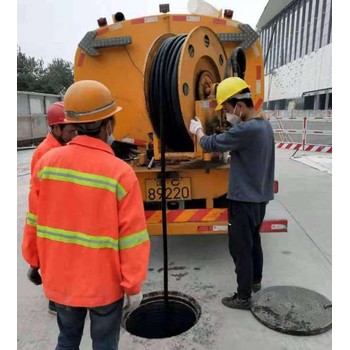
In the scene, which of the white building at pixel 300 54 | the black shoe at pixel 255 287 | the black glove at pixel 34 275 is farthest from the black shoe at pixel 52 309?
the white building at pixel 300 54

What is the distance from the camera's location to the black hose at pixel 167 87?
128 inches

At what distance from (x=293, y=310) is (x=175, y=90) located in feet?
7.02

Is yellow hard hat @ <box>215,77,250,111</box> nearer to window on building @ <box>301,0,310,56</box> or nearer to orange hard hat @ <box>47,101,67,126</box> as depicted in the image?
orange hard hat @ <box>47,101,67,126</box>

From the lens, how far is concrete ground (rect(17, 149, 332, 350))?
A: 8.70 ft

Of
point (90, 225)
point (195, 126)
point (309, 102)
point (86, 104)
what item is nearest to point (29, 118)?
point (195, 126)

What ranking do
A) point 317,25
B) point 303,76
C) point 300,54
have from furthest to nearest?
point 300,54
point 303,76
point 317,25

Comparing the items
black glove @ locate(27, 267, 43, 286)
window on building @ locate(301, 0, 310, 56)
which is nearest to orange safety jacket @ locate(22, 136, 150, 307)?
black glove @ locate(27, 267, 43, 286)

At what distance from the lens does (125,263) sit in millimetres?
1711

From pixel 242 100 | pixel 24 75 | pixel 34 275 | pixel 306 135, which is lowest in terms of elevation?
pixel 34 275

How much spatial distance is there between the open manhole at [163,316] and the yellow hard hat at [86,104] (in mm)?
2008

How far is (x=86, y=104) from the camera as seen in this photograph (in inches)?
67.9

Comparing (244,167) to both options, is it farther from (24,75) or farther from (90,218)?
(24,75)

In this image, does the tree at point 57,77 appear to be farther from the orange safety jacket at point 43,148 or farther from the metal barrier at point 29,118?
the orange safety jacket at point 43,148

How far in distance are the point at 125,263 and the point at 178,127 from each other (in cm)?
197
